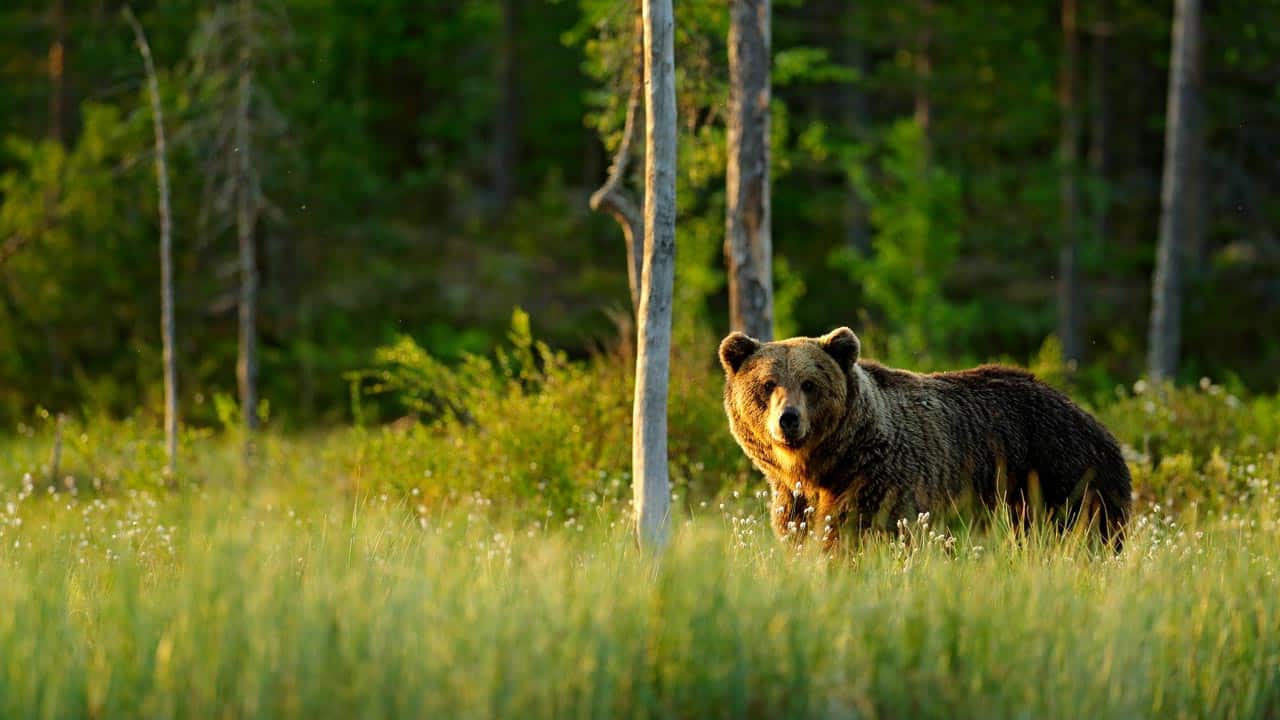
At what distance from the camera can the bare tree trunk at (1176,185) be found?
1938 centimetres

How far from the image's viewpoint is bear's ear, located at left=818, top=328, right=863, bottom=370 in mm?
8000

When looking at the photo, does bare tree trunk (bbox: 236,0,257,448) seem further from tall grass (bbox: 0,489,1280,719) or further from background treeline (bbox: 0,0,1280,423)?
tall grass (bbox: 0,489,1280,719)

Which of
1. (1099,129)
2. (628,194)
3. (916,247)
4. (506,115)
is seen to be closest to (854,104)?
(1099,129)

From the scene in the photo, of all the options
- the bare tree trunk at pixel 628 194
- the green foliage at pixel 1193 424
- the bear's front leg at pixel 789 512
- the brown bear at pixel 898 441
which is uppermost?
the bare tree trunk at pixel 628 194

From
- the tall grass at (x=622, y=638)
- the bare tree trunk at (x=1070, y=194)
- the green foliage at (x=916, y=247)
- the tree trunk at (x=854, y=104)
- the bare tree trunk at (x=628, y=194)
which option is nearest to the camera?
the tall grass at (x=622, y=638)

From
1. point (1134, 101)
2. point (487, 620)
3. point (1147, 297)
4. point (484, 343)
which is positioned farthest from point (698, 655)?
point (1134, 101)

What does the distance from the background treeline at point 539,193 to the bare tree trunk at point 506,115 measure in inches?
2.8

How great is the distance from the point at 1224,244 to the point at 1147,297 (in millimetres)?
3602

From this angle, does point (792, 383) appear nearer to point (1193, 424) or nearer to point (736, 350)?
point (736, 350)

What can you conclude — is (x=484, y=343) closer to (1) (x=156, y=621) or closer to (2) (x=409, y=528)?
(2) (x=409, y=528)

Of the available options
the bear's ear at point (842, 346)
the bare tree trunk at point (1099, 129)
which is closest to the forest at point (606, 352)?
the bear's ear at point (842, 346)

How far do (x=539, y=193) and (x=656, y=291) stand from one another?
71.2 feet

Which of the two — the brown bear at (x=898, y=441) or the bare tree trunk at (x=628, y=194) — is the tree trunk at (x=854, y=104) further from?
the brown bear at (x=898, y=441)

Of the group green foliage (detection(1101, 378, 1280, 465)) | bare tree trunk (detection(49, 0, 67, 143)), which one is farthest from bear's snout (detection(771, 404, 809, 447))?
bare tree trunk (detection(49, 0, 67, 143))
